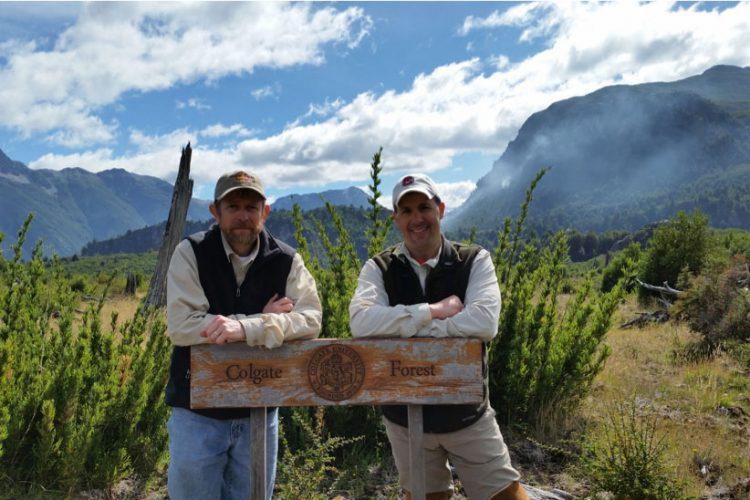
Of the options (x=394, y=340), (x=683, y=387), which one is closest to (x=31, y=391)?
(x=394, y=340)

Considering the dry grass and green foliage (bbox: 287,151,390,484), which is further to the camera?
green foliage (bbox: 287,151,390,484)

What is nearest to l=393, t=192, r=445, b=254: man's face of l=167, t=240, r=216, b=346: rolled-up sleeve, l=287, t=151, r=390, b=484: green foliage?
l=167, t=240, r=216, b=346: rolled-up sleeve

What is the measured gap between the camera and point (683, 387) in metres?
5.48

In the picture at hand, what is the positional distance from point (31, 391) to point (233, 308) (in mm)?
1937

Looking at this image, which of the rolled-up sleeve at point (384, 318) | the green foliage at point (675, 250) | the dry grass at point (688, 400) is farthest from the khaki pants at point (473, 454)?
the green foliage at point (675, 250)

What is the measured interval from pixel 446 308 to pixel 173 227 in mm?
8351

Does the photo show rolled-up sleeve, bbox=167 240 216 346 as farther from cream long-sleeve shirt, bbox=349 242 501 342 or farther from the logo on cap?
cream long-sleeve shirt, bbox=349 242 501 342

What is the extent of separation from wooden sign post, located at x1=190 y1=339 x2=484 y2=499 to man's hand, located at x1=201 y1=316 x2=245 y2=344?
0.27 feet

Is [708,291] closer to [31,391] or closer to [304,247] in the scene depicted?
[304,247]

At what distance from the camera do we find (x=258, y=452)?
2455 millimetres

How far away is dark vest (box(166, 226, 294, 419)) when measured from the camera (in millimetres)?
2531

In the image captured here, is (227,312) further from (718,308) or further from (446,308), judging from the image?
(718,308)

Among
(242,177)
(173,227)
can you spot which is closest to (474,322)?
(242,177)

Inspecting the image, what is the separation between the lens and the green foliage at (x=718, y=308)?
677cm
